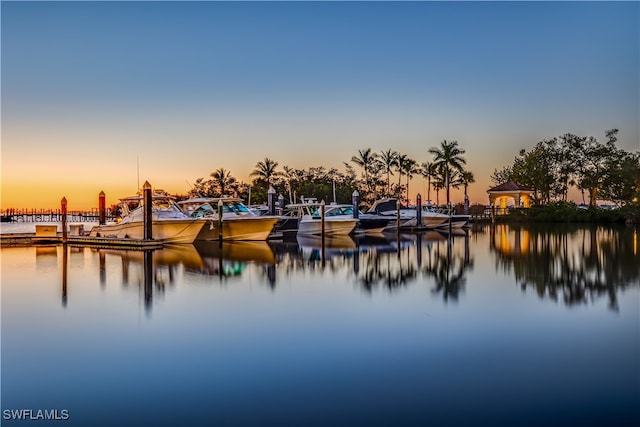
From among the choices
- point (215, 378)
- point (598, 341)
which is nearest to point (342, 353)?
point (215, 378)

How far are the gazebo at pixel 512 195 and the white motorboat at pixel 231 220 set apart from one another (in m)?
42.0

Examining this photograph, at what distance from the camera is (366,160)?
6862cm

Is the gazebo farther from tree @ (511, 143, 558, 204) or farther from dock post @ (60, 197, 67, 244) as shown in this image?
dock post @ (60, 197, 67, 244)

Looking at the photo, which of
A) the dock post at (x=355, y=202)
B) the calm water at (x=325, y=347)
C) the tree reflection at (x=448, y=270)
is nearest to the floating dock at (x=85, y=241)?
the calm water at (x=325, y=347)

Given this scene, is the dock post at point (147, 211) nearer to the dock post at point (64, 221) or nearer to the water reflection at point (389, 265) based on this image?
the water reflection at point (389, 265)

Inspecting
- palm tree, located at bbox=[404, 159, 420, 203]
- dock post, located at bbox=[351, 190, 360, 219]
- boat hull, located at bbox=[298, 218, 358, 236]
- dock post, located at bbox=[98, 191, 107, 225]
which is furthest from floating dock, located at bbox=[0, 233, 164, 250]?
palm tree, located at bbox=[404, 159, 420, 203]

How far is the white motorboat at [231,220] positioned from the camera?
3144 cm

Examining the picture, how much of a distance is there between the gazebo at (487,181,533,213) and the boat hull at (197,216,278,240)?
137ft

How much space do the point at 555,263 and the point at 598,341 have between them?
12.2m

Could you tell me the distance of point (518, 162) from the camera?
235ft

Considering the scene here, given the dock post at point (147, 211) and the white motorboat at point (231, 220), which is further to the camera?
the white motorboat at point (231, 220)

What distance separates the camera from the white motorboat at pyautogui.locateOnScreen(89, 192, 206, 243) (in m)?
29.7

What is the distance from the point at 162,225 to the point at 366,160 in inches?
1645

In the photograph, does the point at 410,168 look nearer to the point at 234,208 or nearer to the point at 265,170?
the point at 265,170
